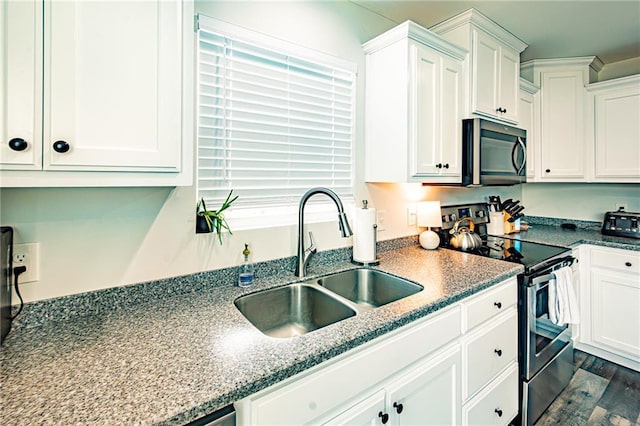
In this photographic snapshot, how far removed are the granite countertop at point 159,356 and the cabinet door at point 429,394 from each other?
233 mm

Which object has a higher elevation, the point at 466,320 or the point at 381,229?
the point at 381,229

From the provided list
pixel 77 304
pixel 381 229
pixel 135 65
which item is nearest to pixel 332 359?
pixel 77 304

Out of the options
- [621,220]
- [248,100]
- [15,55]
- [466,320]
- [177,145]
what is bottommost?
[466,320]

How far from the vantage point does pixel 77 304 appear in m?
1.10

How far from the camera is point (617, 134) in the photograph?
2.59 m

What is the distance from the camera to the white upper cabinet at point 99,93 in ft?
2.56

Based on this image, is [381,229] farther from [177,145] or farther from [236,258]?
[177,145]

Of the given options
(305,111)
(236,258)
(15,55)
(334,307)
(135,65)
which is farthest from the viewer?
(305,111)

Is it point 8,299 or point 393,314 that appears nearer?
point 8,299

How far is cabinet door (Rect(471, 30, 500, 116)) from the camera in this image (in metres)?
2.03

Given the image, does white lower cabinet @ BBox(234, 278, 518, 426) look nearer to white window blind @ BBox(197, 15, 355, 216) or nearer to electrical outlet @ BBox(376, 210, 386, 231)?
electrical outlet @ BBox(376, 210, 386, 231)

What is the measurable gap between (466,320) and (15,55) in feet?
5.81

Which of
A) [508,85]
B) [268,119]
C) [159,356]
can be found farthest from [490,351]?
[508,85]

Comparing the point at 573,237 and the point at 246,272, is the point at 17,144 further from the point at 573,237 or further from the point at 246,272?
the point at 573,237
